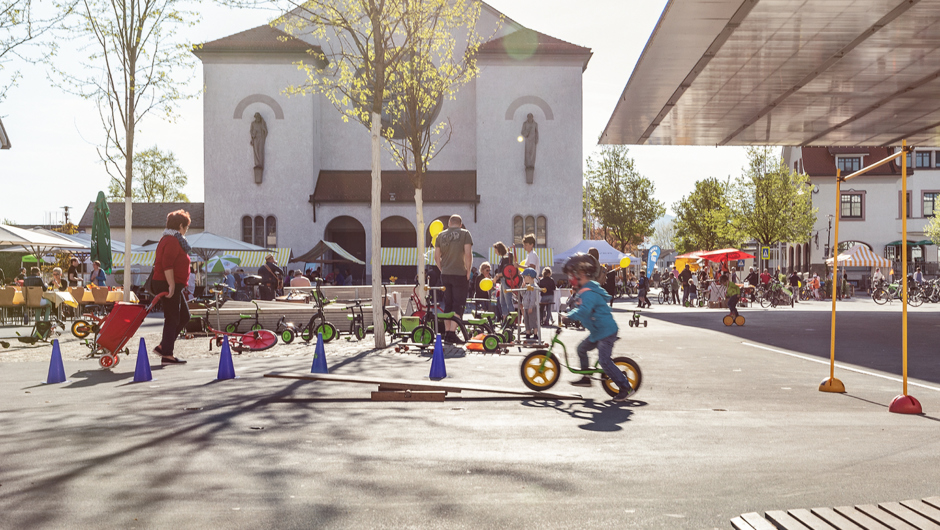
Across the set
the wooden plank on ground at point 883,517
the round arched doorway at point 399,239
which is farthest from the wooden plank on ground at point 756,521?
the round arched doorway at point 399,239

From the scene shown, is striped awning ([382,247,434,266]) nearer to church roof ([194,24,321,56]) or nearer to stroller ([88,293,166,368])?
church roof ([194,24,321,56])

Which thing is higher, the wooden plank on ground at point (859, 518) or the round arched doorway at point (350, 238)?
the round arched doorway at point (350, 238)

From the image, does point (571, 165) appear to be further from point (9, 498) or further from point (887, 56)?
point (9, 498)

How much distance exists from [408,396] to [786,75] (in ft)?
48.5

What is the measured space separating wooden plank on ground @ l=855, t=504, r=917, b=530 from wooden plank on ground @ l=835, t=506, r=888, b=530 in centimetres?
2

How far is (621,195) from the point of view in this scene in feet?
211

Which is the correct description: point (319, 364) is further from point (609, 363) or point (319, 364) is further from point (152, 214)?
point (152, 214)

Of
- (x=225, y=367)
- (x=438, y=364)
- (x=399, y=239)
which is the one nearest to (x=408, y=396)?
(x=438, y=364)

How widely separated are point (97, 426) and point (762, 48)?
14.7 m

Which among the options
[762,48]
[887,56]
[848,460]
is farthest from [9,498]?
[887,56]

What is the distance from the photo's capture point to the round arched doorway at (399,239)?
144 feet

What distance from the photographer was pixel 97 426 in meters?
6.10

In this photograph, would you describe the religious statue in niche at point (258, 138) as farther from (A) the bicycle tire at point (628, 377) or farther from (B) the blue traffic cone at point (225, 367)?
(A) the bicycle tire at point (628, 377)

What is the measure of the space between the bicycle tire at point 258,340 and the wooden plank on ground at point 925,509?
1076 cm
